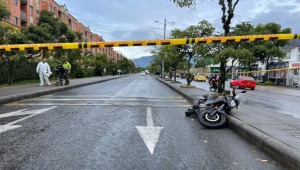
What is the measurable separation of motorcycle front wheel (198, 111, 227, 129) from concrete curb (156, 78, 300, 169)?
0.89ft

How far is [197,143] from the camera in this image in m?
5.33

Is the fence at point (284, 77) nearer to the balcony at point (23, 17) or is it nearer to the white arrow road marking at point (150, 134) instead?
the white arrow road marking at point (150, 134)

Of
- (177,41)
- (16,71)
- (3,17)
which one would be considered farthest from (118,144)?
(16,71)

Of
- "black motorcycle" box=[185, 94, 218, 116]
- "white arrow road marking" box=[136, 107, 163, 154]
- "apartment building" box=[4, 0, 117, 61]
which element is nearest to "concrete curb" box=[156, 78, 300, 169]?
"black motorcycle" box=[185, 94, 218, 116]

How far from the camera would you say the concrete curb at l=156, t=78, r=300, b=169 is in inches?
159

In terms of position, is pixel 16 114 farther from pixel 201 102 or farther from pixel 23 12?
pixel 23 12

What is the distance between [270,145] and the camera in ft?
15.4

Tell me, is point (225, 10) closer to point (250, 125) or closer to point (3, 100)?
point (250, 125)

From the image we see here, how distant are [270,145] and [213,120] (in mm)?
2186

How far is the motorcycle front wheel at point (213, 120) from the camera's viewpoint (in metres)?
6.70

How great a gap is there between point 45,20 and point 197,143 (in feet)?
136

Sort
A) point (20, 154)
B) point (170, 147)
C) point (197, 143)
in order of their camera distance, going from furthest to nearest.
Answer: point (197, 143), point (170, 147), point (20, 154)

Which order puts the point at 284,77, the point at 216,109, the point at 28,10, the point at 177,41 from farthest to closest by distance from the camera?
1. the point at 28,10
2. the point at 284,77
3. the point at 177,41
4. the point at 216,109

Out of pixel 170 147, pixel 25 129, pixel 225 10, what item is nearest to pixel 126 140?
pixel 170 147
